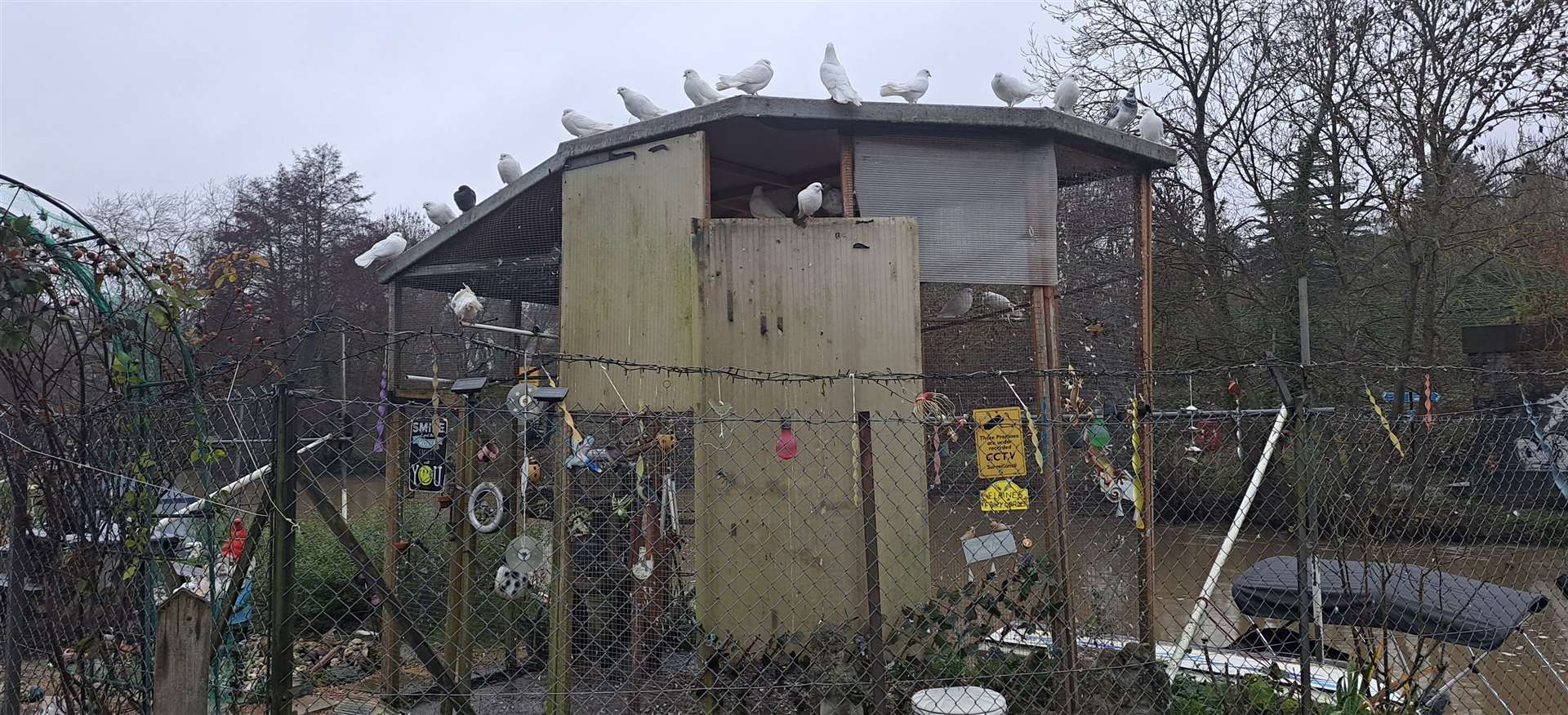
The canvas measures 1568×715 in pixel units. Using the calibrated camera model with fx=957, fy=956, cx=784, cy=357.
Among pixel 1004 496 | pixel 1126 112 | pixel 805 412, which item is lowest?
pixel 1004 496

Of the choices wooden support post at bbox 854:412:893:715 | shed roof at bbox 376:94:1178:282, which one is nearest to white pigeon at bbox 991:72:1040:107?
shed roof at bbox 376:94:1178:282

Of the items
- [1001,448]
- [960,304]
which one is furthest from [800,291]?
[960,304]

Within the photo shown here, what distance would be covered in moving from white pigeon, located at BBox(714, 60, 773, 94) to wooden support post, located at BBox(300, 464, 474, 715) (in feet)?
10.6

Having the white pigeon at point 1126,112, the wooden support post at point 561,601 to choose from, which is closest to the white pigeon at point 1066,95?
the white pigeon at point 1126,112

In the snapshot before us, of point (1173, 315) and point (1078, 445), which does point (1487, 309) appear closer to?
point (1173, 315)

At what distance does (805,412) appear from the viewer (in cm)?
511

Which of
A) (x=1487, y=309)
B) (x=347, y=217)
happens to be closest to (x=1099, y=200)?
(x=1487, y=309)

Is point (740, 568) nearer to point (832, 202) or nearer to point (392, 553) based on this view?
point (392, 553)

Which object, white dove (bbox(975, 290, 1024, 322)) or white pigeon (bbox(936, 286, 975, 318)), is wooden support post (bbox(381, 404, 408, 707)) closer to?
white pigeon (bbox(936, 286, 975, 318))

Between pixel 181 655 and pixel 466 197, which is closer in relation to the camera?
pixel 181 655

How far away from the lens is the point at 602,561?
4.99 m

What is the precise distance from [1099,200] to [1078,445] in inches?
68.1

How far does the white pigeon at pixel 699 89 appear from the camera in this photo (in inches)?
208

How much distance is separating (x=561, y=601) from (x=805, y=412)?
169cm
